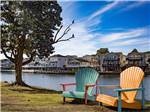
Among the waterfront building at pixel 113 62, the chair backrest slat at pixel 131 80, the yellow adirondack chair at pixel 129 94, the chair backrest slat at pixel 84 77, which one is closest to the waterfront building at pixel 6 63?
the chair backrest slat at pixel 84 77

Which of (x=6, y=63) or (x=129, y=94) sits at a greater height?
(x=6, y=63)

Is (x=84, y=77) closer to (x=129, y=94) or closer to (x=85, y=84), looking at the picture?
(x=85, y=84)

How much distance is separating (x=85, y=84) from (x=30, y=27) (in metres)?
7.42

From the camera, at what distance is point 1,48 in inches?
723

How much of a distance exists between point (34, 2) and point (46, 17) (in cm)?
104

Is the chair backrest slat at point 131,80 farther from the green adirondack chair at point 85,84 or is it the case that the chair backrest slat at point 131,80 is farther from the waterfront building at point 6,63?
the waterfront building at point 6,63

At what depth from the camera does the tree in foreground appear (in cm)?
1603

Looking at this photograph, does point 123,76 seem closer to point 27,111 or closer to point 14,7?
point 27,111

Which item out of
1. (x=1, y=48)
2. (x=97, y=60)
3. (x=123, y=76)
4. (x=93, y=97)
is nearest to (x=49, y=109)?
(x=93, y=97)

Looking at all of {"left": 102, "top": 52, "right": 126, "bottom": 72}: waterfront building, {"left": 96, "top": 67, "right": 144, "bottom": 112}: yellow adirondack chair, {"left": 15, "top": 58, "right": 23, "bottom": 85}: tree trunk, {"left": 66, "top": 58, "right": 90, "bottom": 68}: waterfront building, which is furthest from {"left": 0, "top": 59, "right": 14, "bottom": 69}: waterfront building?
{"left": 102, "top": 52, "right": 126, "bottom": 72}: waterfront building

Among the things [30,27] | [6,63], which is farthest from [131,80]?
[6,63]

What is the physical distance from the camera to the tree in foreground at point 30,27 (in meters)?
16.0

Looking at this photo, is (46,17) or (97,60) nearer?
(46,17)

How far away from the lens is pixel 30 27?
1595 centimetres
